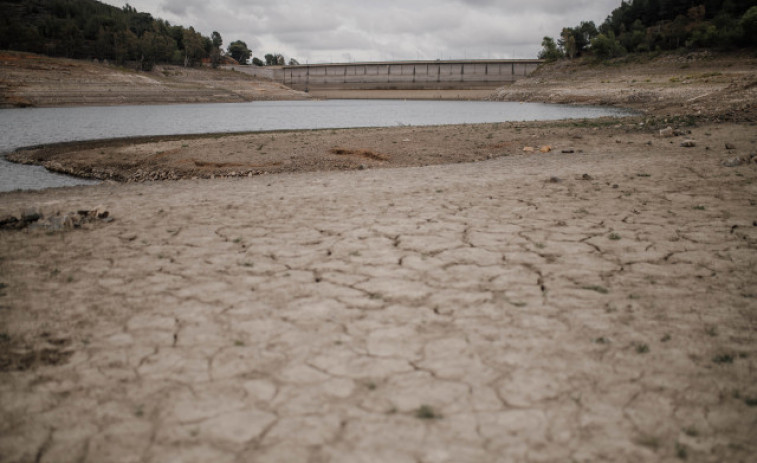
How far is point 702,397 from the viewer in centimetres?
256

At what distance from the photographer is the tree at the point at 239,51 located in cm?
12812

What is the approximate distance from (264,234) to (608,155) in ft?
27.9

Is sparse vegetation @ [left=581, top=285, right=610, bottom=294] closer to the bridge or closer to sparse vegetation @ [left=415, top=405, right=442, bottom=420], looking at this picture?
sparse vegetation @ [left=415, top=405, right=442, bottom=420]

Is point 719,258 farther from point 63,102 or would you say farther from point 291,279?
point 63,102

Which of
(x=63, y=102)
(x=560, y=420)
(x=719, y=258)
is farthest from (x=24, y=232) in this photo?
(x=63, y=102)

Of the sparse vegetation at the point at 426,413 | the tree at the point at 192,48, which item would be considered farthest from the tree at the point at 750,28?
the tree at the point at 192,48

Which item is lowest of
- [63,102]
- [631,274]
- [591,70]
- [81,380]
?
[81,380]

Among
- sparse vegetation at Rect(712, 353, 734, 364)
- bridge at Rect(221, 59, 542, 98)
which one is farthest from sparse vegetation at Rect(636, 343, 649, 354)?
bridge at Rect(221, 59, 542, 98)

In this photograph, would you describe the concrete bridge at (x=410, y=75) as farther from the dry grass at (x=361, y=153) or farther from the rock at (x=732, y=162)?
the rock at (x=732, y=162)

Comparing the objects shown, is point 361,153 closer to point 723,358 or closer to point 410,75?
point 723,358

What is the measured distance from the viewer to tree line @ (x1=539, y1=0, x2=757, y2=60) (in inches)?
1791

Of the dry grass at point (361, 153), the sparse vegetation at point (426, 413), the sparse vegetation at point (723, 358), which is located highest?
the dry grass at point (361, 153)

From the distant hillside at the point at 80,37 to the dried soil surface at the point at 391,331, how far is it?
3152 inches

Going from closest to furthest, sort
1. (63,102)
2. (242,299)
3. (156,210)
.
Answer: (242,299) → (156,210) → (63,102)
